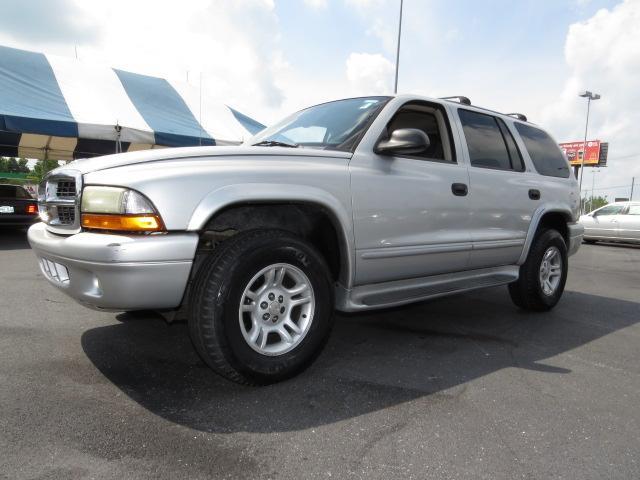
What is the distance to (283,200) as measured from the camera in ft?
8.16

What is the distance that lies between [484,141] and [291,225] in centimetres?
190

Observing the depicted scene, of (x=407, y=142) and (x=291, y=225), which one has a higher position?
(x=407, y=142)

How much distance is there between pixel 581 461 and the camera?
75.5 inches

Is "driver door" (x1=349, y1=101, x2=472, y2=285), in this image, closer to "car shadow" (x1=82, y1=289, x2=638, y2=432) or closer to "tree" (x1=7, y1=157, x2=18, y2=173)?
"car shadow" (x1=82, y1=289, x2=638, y2=432)

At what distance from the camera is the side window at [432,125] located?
11.4ft

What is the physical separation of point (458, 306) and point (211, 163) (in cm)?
310

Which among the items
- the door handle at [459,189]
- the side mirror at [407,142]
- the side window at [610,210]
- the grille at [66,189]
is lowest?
the side window at [610,210]

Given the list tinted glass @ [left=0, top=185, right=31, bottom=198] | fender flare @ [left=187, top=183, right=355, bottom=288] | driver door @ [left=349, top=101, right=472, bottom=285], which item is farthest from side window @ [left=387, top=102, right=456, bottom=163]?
Answer: tinted glass @ [left=0, top=185, right=31, bottom=198]

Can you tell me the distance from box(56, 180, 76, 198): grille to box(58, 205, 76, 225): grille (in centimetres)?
6

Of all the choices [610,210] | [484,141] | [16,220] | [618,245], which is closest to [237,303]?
[484,141]

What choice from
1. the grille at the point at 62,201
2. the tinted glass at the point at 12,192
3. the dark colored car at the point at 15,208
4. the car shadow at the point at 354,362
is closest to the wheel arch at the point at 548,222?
the car shadow at the point at 354,362

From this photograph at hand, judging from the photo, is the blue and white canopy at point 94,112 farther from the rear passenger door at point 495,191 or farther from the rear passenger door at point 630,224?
the rear passenger door at point 630,224

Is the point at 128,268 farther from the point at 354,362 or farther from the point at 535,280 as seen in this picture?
the point at 535,280

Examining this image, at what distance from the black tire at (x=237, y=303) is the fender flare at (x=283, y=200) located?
7.5 inches
